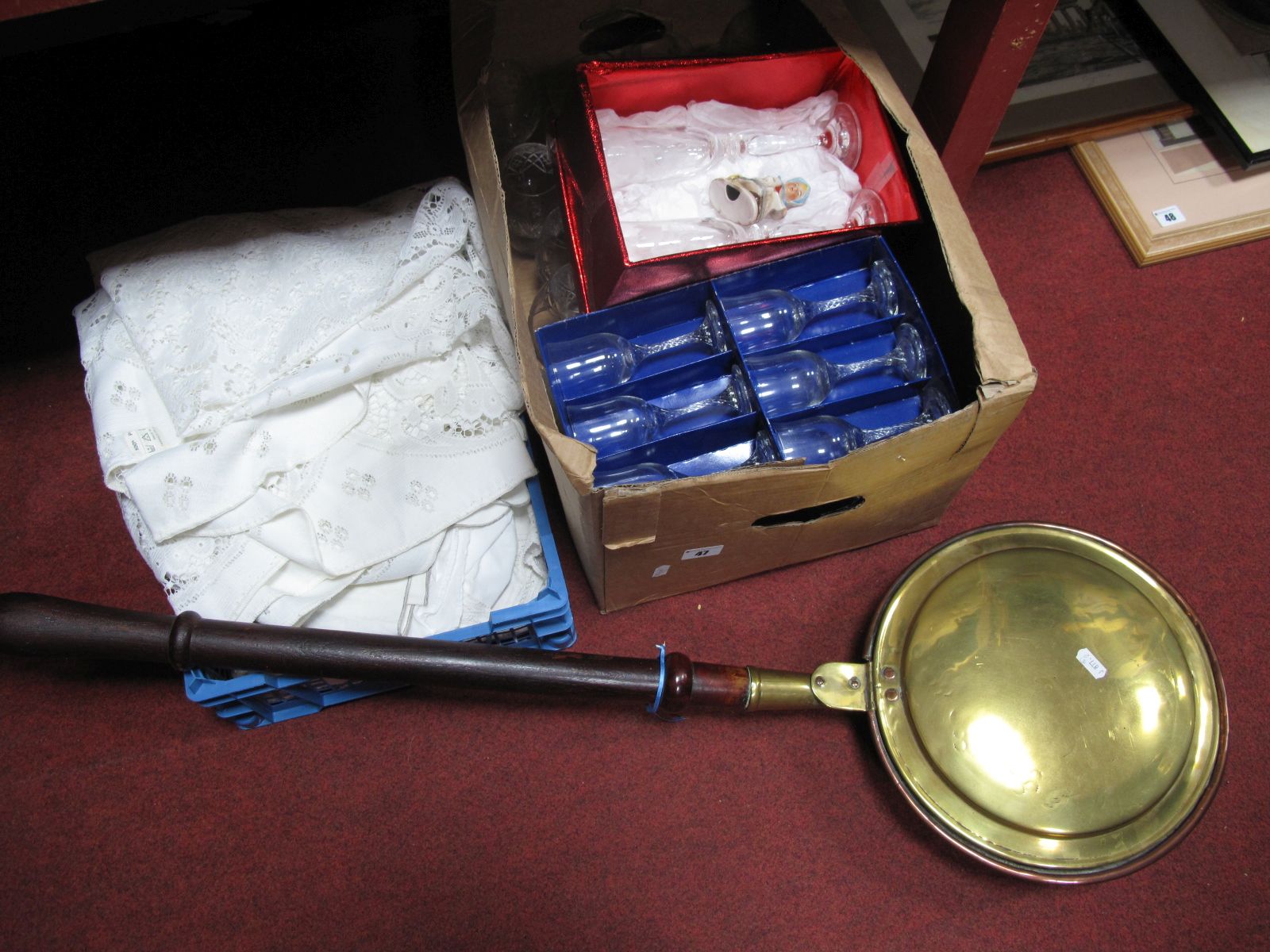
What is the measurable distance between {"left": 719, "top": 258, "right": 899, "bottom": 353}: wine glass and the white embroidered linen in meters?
0.07

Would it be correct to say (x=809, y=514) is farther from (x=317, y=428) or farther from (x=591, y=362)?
(x=317, y=428)

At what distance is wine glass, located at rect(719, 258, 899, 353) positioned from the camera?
3.26ft

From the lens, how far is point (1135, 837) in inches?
34.2

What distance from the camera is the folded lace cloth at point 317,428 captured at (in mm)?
956

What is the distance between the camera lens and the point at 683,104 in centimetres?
109

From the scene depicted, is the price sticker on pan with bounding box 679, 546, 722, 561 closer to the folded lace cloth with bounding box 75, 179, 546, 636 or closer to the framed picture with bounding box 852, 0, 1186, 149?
the folded lace cloth with bounding box 75, 179, 546, 636

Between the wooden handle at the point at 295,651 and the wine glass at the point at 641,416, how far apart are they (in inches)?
8.9

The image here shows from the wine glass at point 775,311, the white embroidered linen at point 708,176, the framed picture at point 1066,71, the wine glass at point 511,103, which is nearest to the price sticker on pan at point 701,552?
the wine glass at point 775,311

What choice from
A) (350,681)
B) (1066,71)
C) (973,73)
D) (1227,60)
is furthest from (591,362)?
(1227,60)

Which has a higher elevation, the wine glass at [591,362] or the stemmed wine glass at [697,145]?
the stemmed wine glass at [697,145]

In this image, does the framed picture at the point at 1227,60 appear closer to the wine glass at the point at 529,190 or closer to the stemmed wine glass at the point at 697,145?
the stemmed wine glass at the point at 697,145

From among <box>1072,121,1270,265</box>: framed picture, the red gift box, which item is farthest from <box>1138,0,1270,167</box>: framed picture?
the red gift box

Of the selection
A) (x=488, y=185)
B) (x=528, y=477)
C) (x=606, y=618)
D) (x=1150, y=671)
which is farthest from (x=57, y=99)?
(x=1150, y=671)

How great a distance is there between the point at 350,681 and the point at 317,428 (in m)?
0.28
